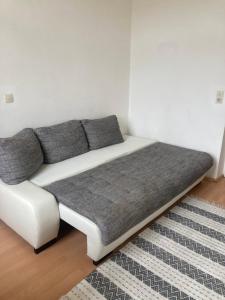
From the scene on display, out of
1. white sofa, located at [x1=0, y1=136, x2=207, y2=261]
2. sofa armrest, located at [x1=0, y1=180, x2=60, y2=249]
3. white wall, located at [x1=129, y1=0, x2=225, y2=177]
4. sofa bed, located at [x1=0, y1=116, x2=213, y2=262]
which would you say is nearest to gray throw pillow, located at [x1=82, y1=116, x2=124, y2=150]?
sofa bed, located at [x1=0, y1=116, x2=213, y2=262]

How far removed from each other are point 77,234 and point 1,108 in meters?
1.41

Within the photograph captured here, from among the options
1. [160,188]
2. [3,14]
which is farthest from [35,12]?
[160,188]

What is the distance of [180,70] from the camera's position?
3064 millimetres

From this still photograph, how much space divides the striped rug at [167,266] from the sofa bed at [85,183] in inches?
5.2

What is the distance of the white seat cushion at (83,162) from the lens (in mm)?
2213

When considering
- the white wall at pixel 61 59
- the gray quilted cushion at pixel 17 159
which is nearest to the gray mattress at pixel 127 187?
the gray quilted cushion at pixel 17 159

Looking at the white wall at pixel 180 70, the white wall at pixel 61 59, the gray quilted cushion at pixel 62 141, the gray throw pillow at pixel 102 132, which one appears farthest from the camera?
the gray throw pillow at pixel 102 132

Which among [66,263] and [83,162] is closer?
[66,263]

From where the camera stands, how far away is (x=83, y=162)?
2572 millimetres

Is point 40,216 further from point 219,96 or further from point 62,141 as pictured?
point 219,96

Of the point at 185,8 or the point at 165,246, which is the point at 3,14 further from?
the point at 165,246

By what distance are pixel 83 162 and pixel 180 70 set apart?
5.66 feet

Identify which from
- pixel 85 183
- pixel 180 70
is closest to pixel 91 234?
pixel 85 183

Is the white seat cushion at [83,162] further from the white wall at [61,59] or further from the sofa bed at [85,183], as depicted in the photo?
the white wall at [61,59]
